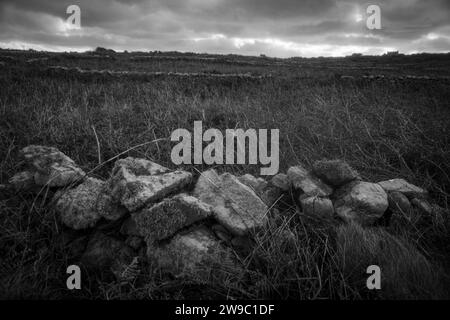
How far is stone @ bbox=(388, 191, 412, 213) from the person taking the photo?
2.31 meters

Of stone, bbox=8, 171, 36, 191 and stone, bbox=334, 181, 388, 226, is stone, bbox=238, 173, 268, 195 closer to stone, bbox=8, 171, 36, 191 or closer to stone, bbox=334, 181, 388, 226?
stone, bbox=334, 181, 388, 226

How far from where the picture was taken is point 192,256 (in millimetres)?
1901

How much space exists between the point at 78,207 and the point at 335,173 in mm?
2196

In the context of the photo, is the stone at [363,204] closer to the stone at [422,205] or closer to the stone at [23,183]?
the stone at [422,205]

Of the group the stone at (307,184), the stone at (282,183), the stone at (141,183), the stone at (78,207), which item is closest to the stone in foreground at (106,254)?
the stone at (78,207)

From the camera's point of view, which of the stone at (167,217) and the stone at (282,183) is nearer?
the stone at (167,217)

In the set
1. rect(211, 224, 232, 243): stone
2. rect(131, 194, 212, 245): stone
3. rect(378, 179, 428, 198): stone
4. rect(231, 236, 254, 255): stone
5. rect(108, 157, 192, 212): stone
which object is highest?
rect(108, 157, 192, 212): stone

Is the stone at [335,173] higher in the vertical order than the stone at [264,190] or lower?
higher

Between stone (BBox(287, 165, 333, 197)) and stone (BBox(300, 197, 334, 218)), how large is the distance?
3.2 inches

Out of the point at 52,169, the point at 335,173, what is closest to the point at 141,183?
the point at 52,169

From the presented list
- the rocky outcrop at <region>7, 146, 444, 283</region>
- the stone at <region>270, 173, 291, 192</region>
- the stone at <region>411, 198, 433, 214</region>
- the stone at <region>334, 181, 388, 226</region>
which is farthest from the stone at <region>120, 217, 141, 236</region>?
the stone at <region>411, 198, 433, 214</region>

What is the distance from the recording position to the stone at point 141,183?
206 centimetres

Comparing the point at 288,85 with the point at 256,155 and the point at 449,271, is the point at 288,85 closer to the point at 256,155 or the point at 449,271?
the point at 256,155

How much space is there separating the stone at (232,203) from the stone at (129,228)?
1.83 feet
